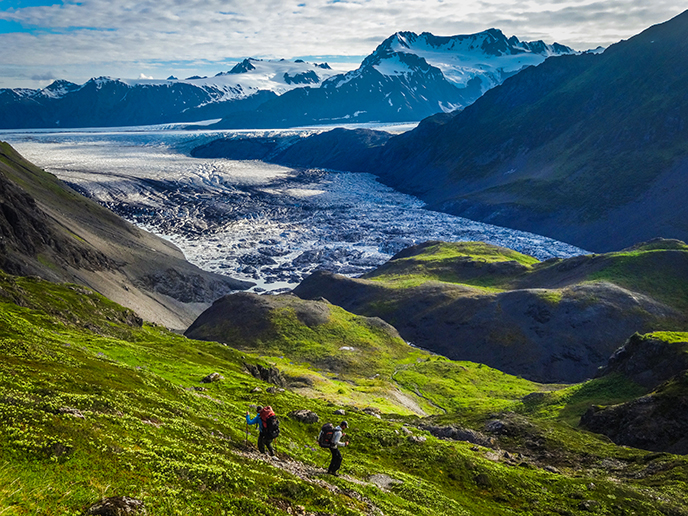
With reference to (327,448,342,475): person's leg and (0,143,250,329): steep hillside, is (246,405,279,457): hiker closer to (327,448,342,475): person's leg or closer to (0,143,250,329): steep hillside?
(327,448,342,475): person's leg

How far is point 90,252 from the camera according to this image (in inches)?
4870

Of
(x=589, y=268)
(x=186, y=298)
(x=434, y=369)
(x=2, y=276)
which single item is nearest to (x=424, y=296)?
(x=434, y=369)

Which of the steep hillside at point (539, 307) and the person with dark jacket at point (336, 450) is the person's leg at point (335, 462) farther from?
the steep hillside at point (539, 307)

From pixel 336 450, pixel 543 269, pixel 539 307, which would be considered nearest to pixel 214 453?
pixel 336 450

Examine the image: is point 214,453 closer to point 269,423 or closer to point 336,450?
point 269,423

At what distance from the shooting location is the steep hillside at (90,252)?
337 feet

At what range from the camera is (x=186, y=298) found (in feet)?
475

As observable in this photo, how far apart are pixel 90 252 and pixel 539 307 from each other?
4319 inches

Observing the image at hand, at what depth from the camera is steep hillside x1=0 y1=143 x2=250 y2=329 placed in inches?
4040

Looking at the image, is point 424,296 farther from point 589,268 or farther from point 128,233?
point 128,233

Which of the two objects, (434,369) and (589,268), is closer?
(434,369)

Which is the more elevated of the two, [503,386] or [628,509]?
[628,509]

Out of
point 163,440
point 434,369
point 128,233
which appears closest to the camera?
point 163,440

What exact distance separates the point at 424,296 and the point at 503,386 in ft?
137
